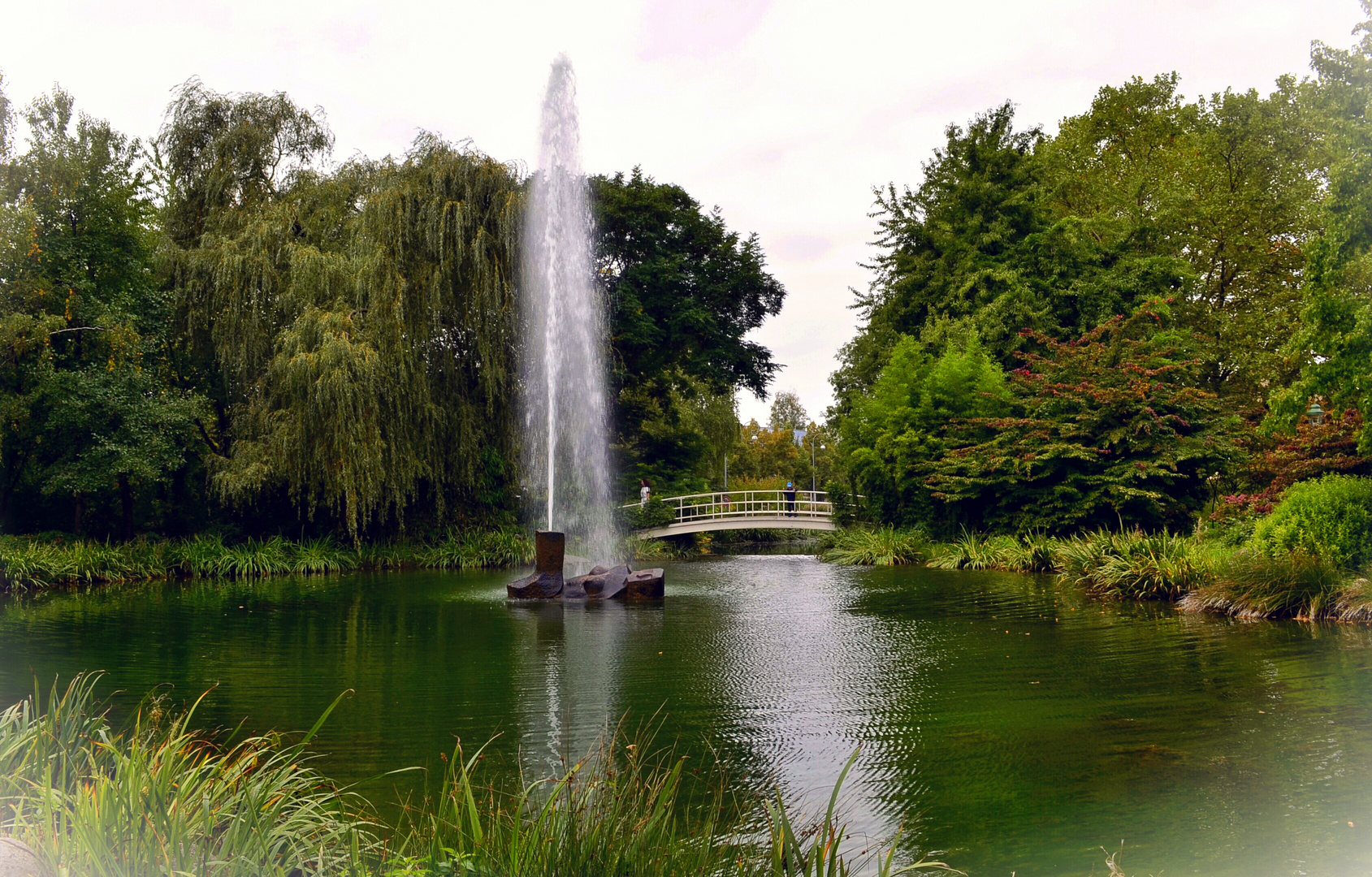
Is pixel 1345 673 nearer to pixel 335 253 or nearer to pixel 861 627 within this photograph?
pixel 861 627

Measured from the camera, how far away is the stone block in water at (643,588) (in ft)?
51.7

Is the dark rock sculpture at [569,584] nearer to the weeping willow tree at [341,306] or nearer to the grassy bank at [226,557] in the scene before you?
the weeping willow tree at [341,306]

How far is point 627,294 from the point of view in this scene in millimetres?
32750

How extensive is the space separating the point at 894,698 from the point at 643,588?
26.7ft

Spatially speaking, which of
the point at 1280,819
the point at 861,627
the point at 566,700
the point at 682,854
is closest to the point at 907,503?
the point at 861,627

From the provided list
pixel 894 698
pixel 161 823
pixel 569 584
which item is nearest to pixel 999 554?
pixel 569 584

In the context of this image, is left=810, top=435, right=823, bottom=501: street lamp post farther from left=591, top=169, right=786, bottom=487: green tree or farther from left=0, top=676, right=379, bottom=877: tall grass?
left=0, top=676, right=379, bottom=877: tall grass

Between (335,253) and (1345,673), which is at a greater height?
(335,253)

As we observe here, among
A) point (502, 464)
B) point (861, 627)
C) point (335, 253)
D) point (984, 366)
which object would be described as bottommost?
point (861, 627)

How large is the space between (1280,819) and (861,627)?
7.40 meters

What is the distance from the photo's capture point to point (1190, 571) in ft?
47.4

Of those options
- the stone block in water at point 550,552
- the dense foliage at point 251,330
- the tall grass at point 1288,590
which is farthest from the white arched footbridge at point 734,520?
the tall grass at point 1288,590

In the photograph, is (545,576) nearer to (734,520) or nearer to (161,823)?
(161,823)

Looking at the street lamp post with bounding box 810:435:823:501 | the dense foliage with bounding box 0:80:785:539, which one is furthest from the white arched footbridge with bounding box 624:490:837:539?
the street lamp post with bounding box 810:435:823:501
